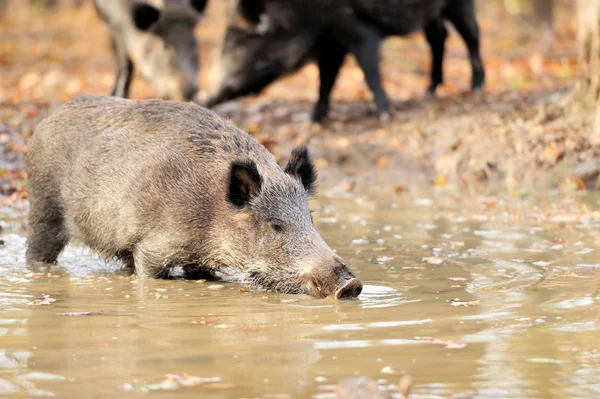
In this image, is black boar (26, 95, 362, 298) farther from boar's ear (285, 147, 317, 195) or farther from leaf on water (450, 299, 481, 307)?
leaf on water (450, 299, 481, 307)

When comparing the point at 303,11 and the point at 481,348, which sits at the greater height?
the point at 303,11

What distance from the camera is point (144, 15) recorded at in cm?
1305

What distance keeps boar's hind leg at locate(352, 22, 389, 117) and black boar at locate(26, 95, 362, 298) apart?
6.05m

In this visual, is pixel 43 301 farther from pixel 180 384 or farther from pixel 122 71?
pixel 122 71

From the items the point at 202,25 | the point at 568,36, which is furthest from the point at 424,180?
the point at 202,25

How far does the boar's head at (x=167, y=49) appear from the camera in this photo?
42.5ft

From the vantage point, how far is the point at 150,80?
13.2m

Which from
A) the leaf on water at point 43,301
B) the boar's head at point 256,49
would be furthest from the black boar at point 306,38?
the leaf on water at point 43,301

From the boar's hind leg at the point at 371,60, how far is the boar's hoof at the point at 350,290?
741cm

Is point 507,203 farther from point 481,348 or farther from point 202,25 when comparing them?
point 202,25

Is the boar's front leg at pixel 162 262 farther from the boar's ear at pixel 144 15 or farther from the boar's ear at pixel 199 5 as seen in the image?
the boar's ear at pixel 199 5

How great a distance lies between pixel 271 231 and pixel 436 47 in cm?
873

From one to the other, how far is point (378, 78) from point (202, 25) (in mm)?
13150

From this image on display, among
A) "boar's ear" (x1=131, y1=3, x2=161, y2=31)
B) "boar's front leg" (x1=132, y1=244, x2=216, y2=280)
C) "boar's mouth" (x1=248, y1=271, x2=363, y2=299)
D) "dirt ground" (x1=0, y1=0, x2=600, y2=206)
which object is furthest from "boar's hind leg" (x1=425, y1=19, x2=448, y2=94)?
"boar's mouth" (x1=248, y1=271, x2=363, y2=299)
